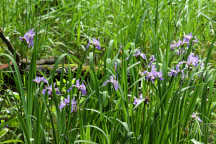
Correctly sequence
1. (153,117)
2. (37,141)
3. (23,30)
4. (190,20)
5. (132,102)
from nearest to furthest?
(37,141), (153,117), (132,102), (190,20), (23,30)

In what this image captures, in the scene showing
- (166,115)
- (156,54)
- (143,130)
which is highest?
(156,54)

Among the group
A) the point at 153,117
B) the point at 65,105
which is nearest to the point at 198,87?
the point at 153,117

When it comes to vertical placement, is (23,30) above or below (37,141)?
above

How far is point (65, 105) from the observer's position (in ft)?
4.89

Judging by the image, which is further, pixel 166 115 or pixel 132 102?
pixel 132 102

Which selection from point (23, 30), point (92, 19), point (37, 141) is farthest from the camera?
point (92, 19)

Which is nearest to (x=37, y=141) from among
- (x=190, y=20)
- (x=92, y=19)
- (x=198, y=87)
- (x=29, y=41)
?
(x=29, y=41)

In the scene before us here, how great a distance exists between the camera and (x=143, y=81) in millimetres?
1693

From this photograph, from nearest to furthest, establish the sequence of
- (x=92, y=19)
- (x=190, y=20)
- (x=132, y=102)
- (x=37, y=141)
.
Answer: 1. (x=37, y=141)
2. (x=132, y=102)
3. (x=190, y=20)
4. (x=92, y=19)

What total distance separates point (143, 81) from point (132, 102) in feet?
0.43

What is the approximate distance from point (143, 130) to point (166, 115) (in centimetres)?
18

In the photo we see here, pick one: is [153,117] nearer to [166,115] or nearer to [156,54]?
[166,115]

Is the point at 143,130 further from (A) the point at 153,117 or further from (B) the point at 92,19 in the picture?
(B) the point at 92,19

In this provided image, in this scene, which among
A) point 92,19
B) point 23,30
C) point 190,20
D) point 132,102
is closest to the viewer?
point 132,102
